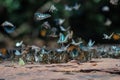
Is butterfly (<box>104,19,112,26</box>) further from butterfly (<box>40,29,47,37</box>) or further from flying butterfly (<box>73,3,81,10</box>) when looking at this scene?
butterfly (<box>40,29,47,37</box>)

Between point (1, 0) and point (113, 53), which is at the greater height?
point (1, 0)

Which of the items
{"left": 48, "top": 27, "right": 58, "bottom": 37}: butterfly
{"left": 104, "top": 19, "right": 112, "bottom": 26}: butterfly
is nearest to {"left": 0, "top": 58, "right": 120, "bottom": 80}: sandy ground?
{"left": 48, "top": 27, "right": 58, "bottom": 37}: butterfly

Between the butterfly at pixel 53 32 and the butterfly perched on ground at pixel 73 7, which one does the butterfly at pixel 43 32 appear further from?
the butterfly perched on ground at pixel 73 7

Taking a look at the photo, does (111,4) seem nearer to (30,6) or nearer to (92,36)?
(92,36)

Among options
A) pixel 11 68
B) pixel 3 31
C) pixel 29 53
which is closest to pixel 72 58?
pixel 29 53

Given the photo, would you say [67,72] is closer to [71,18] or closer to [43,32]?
[43,32]

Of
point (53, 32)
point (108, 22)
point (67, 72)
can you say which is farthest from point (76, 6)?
point (67, 72)

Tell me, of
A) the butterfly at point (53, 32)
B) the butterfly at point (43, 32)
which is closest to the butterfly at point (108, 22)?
the butterfly at point (53, 32)
